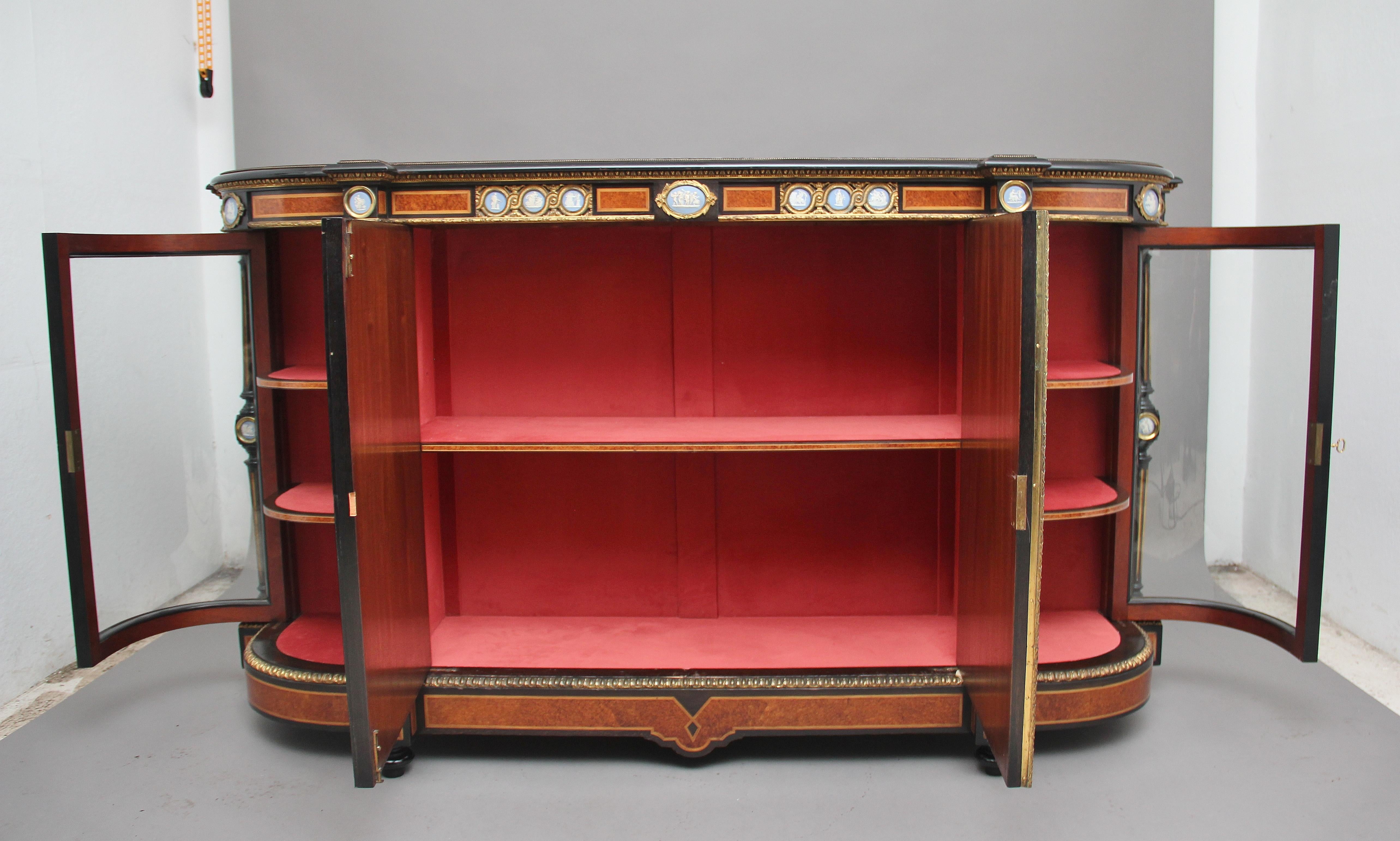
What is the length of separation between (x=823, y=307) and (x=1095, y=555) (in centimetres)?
138

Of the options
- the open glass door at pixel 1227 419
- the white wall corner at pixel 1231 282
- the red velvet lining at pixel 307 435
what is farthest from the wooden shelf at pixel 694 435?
the white wall corner at pixel 1231 282

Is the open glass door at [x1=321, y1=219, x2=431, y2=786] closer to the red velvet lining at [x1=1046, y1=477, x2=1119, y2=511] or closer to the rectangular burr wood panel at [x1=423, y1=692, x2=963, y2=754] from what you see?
the rectangular burr wood panel at [x1=423, y1=692, x2=963, y2=754]

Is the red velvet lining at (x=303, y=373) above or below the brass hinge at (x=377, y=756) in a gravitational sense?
above

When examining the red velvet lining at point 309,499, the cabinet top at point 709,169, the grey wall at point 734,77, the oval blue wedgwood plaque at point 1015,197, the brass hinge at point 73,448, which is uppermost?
the grey wall at point 734,77

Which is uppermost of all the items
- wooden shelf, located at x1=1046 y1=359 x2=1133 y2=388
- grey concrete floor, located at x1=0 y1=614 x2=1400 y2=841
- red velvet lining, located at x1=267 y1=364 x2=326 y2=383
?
red velvet lining, located at x1=267 y1=364 x2=326 y2=383

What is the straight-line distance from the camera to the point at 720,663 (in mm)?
3002

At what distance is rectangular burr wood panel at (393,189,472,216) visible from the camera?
2807mm

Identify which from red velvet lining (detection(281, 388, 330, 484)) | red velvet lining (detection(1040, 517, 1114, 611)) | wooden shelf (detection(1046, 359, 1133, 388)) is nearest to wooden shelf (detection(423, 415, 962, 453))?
wooden shelf (detection(1046, 359, 1133, 388))

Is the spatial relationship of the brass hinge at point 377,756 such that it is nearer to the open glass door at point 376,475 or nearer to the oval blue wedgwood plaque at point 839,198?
the open glass door at point 376,475

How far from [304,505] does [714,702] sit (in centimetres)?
151

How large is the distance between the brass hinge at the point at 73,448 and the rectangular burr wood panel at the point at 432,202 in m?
1.24

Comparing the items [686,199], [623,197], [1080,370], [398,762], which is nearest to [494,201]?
[623,197]

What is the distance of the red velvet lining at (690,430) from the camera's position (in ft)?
9.59

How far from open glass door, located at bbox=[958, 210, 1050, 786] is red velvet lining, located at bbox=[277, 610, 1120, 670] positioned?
12.5 inches
